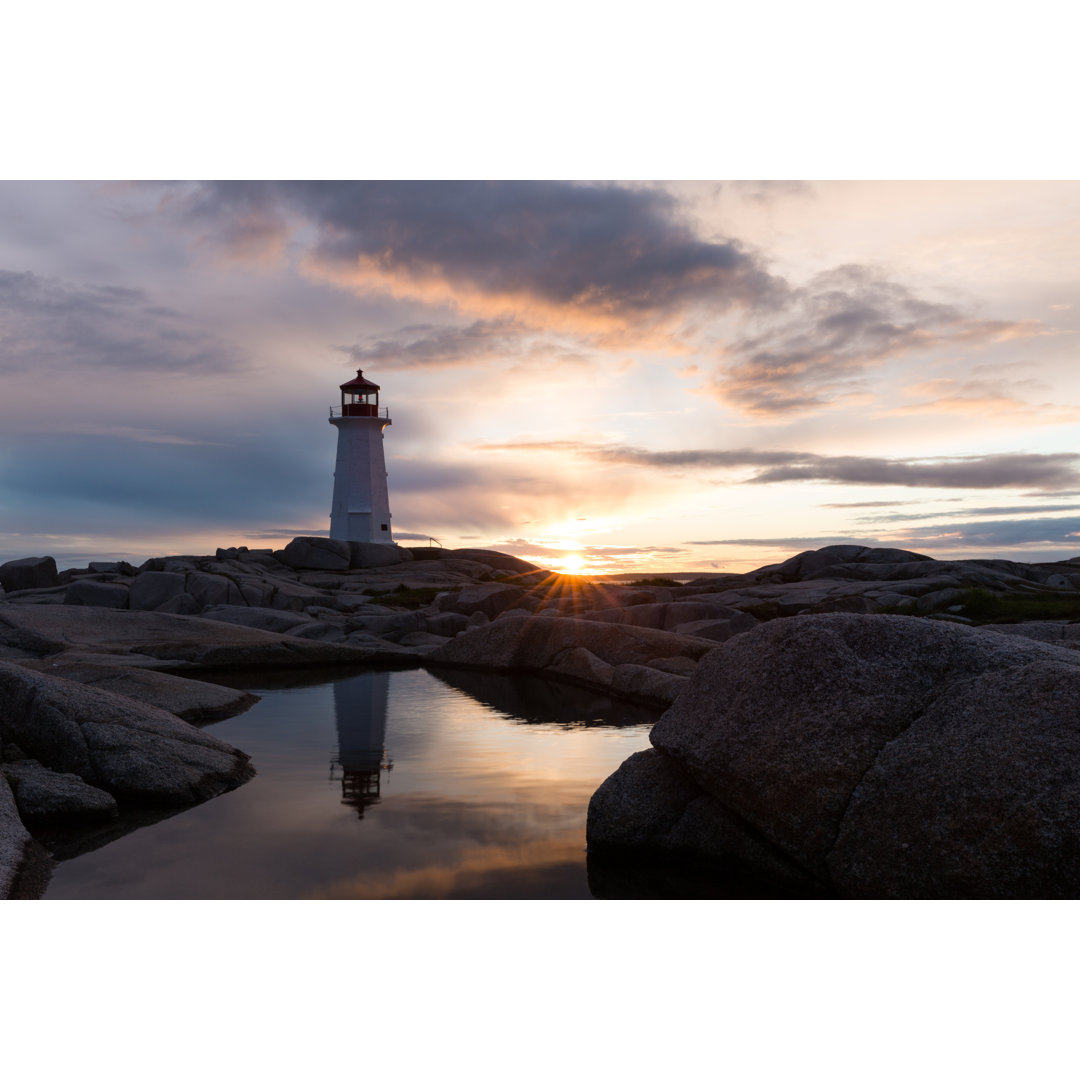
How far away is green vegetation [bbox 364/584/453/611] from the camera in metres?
39.5

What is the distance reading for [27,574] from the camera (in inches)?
1639

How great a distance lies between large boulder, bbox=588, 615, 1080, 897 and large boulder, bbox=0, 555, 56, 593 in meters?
41.2

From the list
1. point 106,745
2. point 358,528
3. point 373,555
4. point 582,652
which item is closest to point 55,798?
point 106,745

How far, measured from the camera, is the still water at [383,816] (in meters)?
7.30

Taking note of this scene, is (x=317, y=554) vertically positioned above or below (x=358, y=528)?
below

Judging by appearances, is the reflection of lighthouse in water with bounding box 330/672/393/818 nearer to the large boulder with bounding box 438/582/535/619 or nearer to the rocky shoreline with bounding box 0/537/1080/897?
the rocky shoreline with bounding box 0/537/1080/897

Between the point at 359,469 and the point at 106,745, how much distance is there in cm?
4641

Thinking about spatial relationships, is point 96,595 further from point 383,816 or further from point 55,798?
point 383,816

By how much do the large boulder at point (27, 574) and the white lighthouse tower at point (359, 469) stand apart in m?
17.1

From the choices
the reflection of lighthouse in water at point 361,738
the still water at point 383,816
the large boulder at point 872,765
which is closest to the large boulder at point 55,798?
the still water at point 383,816

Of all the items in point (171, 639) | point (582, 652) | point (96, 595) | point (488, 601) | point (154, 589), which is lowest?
point (582, 652)

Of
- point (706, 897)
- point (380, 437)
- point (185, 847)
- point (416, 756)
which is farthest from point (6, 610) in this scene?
point (380, 437)

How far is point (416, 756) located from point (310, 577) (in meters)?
38.7

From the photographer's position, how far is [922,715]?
675cm
